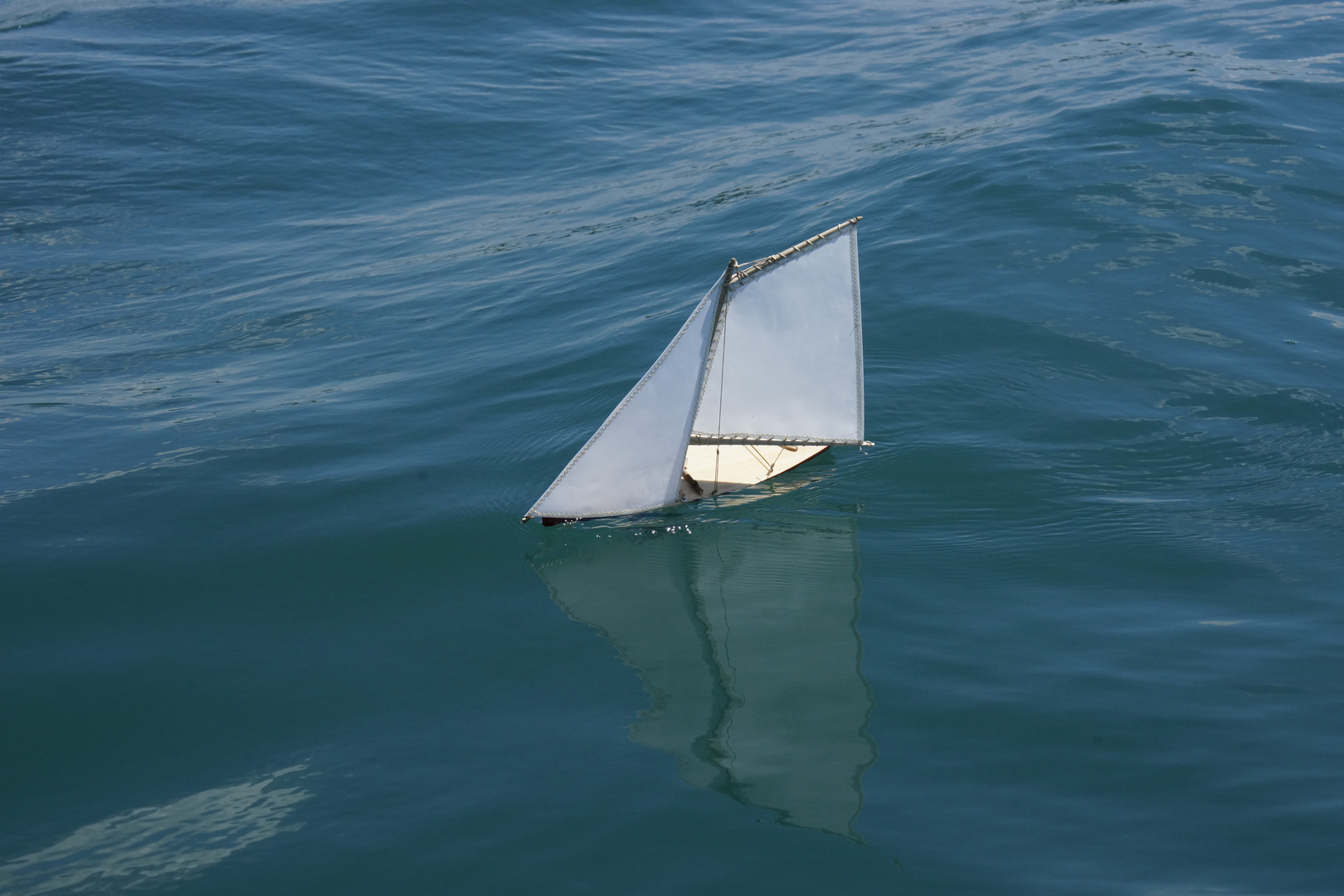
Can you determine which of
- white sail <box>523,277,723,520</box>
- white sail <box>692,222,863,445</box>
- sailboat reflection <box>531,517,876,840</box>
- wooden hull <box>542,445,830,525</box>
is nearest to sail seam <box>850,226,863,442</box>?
white sail <box>692,222,863,445</box>

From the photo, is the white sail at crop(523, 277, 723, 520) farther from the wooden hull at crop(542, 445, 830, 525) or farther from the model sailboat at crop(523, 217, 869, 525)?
the wooden hull at crop(542, 445, 830, 525)

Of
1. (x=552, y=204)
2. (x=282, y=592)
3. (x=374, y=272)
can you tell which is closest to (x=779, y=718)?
(x=282, y=592)

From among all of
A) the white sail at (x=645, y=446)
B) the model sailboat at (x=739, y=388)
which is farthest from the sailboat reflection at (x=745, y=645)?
the model sailboat at (x=739, y=388)

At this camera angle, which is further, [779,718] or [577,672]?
[577,672]

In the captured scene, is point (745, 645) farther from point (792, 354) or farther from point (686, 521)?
point (792, 354)

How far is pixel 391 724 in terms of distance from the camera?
38.9ft

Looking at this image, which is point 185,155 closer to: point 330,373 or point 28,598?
point 330,373

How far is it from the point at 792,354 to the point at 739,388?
982mm

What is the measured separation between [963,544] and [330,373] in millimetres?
12709

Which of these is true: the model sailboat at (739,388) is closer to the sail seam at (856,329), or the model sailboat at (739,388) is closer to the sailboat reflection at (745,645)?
the sail seam at (856,329)

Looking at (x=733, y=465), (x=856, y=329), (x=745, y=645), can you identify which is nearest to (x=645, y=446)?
(x=733, y=465)

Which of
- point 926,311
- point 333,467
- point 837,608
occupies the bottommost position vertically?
point 837,608

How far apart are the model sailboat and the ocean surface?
793 mm

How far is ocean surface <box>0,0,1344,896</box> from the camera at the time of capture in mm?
10359
